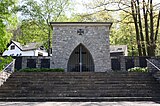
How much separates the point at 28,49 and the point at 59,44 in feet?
68.5

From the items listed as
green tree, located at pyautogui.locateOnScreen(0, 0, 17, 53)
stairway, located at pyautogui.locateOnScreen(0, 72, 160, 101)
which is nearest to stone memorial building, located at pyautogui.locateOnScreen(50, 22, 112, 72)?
stairway, located at pyautogui.locateOnScreen(0, 72, 160, 101)

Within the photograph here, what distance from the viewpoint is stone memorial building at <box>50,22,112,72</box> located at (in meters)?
16.7

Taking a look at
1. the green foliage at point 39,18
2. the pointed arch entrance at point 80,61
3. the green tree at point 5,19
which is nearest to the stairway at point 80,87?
the green tree at point 5,19

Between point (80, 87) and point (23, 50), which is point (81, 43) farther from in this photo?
point (23, 50)

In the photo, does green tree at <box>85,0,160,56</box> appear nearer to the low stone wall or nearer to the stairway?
the low stone wall

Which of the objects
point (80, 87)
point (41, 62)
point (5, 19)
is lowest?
point (80, 87)

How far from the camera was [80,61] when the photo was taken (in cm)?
1747

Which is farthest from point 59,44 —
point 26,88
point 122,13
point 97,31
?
point 122,13

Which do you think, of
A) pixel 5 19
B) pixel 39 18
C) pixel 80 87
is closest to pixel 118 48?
pixel 39 18

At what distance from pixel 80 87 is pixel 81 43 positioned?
7.34m

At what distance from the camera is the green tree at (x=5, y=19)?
24.0 feet

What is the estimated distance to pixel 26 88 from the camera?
9953 millimetres

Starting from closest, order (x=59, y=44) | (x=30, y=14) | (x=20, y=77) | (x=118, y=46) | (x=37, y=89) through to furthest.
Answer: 1. (x=37, y=89)
2. (x=20, y=77)
3. (x=59, y=44)
4. (x=30, y=14)
5. (x=118, y=46)

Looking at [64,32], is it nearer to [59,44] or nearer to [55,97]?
[59,44]
